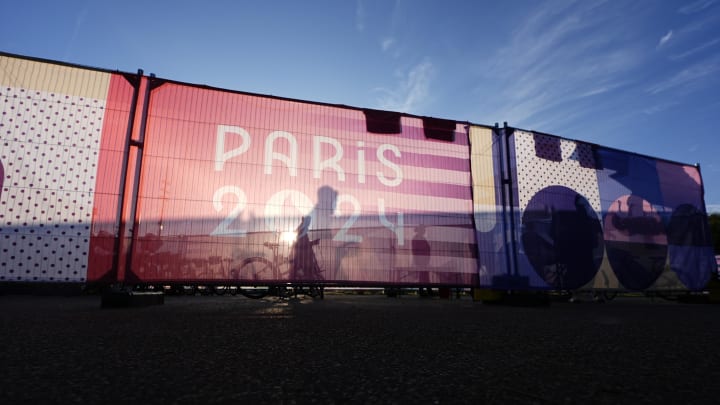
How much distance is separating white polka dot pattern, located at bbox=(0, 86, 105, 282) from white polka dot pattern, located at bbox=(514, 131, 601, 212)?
41.9 ft

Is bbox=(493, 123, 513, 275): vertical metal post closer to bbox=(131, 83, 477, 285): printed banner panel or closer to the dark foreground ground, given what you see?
bbox=(131, 83, 477, 285): printed banner panel

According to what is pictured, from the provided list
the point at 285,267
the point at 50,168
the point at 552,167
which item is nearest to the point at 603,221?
the point at 552,167

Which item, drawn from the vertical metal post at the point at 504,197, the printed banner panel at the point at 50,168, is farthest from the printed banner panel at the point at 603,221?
the printed banner panel at the point at 50,168

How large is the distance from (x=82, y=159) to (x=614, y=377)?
429 inches

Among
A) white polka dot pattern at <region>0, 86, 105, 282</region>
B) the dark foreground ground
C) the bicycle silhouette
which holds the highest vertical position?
white polka dot pattern at <region>0, 86, 105, 282</region>

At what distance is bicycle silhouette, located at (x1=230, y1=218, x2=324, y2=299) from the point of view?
9.73 meters

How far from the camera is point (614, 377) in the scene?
7.55 feet

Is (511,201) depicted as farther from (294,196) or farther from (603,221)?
(294,196)

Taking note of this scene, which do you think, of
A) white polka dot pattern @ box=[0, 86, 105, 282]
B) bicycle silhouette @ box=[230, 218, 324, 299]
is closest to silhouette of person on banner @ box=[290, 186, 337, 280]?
bicycle silhouette @ box=[230, 218, 324, 299]

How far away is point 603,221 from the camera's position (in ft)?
44.9

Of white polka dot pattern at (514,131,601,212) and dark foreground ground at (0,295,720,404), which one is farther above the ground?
white polka dot pattern at (514,131,601,212)

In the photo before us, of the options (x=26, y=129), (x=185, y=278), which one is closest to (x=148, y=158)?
(x=26, y=129)

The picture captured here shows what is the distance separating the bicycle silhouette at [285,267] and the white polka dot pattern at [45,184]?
3.72m

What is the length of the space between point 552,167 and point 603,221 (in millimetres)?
2876
